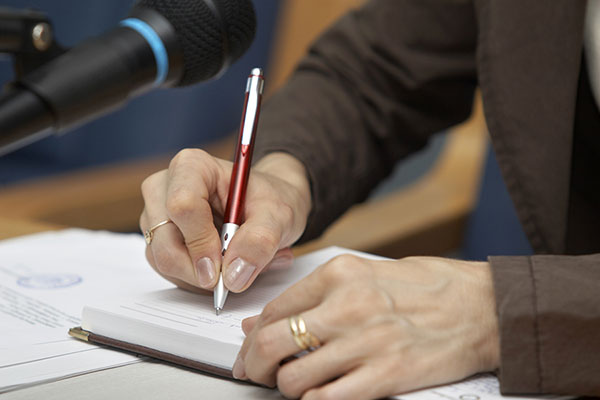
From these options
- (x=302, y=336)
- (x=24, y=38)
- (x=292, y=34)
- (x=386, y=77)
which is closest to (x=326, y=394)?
(x=302, y=336)

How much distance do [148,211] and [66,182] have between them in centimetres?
69

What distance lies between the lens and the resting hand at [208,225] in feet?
1.63

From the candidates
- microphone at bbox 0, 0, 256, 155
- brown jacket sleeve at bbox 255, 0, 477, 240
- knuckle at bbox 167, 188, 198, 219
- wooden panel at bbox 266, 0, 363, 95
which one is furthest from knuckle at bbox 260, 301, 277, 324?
wooden panel at bbox 266, 0, 363, 95

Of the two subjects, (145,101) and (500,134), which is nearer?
(500,134)

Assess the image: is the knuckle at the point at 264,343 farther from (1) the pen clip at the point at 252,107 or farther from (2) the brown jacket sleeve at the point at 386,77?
(2) the brown jacket sleeve at the point at 386,77

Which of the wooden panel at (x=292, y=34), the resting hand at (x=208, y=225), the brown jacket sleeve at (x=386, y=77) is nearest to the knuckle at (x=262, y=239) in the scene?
the resting hand at (x=208, y=225)

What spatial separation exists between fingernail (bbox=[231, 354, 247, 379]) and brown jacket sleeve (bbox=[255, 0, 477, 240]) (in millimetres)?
455

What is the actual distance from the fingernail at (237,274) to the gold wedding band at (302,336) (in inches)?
3.9

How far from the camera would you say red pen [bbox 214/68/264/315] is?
1.71ft

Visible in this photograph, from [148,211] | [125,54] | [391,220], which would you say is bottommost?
[391,220]

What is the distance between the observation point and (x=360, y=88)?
0.91m

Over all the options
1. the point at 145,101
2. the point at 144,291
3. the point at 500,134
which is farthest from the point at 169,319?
the point at 145,101

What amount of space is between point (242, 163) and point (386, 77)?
428mm

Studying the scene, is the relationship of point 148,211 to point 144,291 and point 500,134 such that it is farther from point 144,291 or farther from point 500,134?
point 500,134
